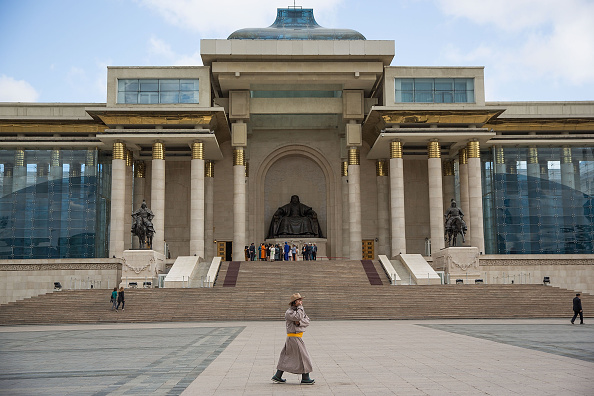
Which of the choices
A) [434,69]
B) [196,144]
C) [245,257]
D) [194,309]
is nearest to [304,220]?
[245,257]

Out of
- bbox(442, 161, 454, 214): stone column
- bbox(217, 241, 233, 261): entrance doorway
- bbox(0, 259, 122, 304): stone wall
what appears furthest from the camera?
bbox(217, 241, 233, 261): entrance doorway

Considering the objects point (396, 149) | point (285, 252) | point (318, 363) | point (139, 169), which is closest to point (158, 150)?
point (139, 169)

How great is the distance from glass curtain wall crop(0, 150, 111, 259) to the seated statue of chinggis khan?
497 inches

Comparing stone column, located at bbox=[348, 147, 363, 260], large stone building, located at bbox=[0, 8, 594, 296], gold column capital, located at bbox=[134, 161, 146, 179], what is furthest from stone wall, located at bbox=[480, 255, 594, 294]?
gold column capital, located at bbox=[134, 161, 146, 179]

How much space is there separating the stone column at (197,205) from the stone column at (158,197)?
1876 millimetres

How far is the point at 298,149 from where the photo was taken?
5234 centimetres

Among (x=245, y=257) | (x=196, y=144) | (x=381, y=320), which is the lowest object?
(x=381, y=320)

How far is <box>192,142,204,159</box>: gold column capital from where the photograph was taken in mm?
43000

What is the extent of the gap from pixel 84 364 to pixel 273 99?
34768 millimetres

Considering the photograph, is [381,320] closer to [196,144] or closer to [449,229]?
[449,229]

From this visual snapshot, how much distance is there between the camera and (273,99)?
4678 cm

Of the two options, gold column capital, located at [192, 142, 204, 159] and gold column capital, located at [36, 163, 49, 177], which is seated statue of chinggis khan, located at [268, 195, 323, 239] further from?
gold column capital, located at [36, 163, 49, 177]

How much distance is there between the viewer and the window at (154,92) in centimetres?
4316

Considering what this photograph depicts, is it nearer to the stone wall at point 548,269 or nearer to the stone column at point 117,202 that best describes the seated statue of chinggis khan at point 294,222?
the stone column at point 117,202
